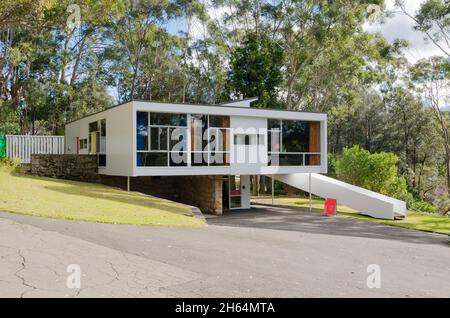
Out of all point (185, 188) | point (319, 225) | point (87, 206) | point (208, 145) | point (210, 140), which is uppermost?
point (210, 140)

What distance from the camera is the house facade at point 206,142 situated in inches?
785

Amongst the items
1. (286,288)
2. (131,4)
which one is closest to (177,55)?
(131,4)

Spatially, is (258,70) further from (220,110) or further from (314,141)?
(220,110)

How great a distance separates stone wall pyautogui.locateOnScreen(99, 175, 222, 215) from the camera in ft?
73.4

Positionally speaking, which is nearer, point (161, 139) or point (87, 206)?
point (87, 206)

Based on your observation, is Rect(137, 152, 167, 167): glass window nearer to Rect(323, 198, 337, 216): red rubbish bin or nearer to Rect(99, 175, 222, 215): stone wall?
Rect(99, 175, 222, 215): stone wall

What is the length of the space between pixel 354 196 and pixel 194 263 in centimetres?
1699

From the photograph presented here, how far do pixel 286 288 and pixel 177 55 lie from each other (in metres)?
40.1

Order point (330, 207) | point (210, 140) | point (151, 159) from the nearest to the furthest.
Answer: point (151, 159)
point (210, 140)
point (330, 207)

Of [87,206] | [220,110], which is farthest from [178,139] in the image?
[87,206]

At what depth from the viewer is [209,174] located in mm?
21422

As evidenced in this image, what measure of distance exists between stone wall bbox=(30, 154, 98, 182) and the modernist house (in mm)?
697

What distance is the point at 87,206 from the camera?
13500 mm
